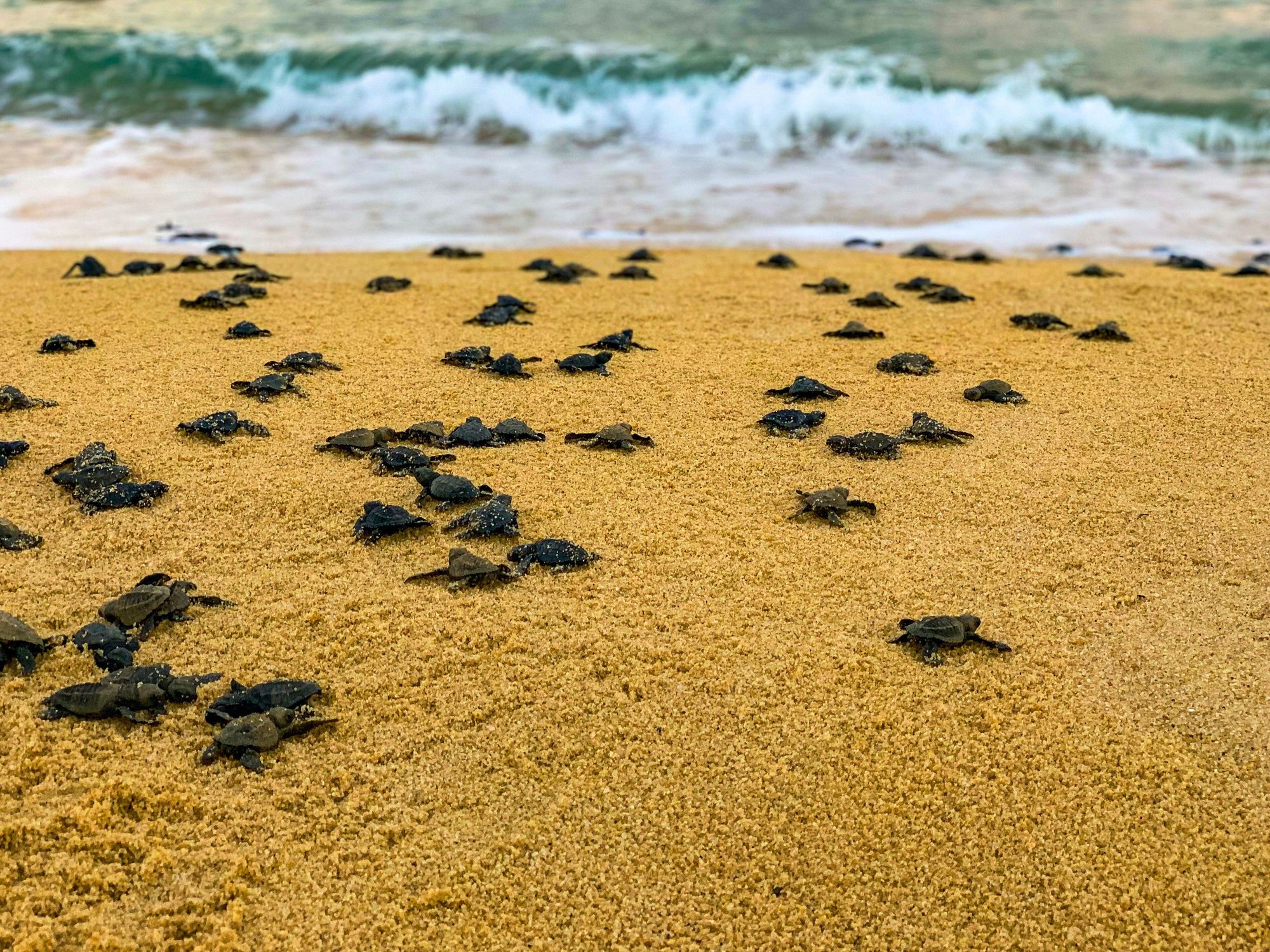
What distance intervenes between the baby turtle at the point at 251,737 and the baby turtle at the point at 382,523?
91 centimetres

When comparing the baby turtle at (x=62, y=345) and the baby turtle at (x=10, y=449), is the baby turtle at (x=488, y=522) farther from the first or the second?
the baby turtle at (x=62, y=345)

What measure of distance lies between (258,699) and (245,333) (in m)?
3.16

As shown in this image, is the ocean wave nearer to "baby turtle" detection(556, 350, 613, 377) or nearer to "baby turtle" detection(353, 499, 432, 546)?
"baby turtle" detection(556, 350, 613, 377)

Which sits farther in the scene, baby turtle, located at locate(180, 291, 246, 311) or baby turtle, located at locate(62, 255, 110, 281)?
baby turtle, located at locate(62, 255, 110, 281)

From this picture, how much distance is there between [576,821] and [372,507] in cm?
A: 144

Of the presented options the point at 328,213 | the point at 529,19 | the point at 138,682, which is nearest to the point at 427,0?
the point at 529,19

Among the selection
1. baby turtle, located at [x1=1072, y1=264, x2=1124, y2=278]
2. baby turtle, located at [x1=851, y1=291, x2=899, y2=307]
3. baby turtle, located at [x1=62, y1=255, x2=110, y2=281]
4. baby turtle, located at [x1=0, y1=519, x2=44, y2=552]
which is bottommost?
baby turtle, located at [x1=0, y1=519, x2=44, y2=552]

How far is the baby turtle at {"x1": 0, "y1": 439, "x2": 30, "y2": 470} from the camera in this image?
3.60 meters

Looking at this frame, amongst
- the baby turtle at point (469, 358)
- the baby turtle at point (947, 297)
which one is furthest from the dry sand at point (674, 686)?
the baby turtle at point (947, 297)

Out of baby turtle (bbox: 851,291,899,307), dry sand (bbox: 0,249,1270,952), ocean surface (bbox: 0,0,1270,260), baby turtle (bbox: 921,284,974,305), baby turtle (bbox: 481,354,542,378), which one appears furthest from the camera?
ocean surface (bbox: 0,0,1270,260)

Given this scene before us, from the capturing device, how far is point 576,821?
7.23 feet

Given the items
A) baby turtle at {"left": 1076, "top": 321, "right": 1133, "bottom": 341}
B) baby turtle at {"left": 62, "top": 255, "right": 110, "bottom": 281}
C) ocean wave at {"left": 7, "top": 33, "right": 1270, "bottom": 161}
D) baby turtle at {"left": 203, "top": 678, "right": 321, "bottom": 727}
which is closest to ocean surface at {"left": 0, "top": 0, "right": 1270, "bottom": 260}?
ocean wave at {"left": 7, "top": 33, "right": 1270, "bottom": 161}

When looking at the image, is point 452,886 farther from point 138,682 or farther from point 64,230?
point 64,230

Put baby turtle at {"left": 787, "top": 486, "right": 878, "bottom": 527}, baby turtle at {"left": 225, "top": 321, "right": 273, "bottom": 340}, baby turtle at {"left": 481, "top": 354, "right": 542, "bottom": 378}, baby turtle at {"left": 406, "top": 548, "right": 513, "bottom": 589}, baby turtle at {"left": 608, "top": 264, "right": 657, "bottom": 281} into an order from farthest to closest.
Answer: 1. baby turtle at {"left": 608, "top": 264, "right": 657, "bottom": 281}
2. baby turtle at {"left": 225, "top": 321, "right": 273, "bottom": 340}
3. baby turtle at {"left": 481, "top": 354, "right": 542, "bottom": 378}
4. baby turtle at {"left": 787, "top": 486, "right": 878, "bottom": 527}
5. baby turtle at {"left": 406, "top": 548, "right": 513, "bottom": 589}
